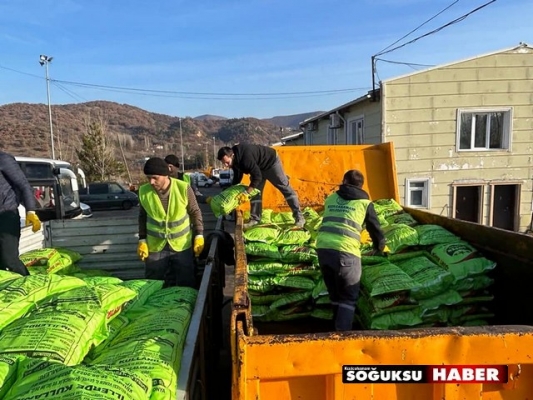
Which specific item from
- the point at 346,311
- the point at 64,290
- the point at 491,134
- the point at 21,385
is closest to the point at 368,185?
the point at 346,311

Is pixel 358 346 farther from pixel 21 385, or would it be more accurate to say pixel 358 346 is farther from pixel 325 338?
pixel 21 385

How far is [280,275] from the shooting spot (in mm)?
4133

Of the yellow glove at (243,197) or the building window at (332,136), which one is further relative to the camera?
the building window at (332,136)

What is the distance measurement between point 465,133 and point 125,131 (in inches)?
4094

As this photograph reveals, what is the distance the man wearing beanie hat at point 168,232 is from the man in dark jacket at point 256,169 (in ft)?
2.92

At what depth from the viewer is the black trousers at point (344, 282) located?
3.50 meters

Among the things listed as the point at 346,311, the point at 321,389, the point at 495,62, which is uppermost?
the point at 495,62

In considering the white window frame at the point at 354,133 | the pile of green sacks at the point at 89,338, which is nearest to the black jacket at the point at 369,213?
the pile of green sacks at the point at 89,338

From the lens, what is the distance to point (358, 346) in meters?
1.70

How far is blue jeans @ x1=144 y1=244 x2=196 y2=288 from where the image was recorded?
159 inches

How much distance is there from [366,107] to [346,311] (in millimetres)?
8790

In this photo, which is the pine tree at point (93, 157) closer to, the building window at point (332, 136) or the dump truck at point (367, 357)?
the building window at point (332, 136)

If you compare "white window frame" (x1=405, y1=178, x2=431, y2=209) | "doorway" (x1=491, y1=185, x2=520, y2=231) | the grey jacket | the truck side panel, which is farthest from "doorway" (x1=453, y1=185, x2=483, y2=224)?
the grey jacket

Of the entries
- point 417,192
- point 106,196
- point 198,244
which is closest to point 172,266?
point 198,244
